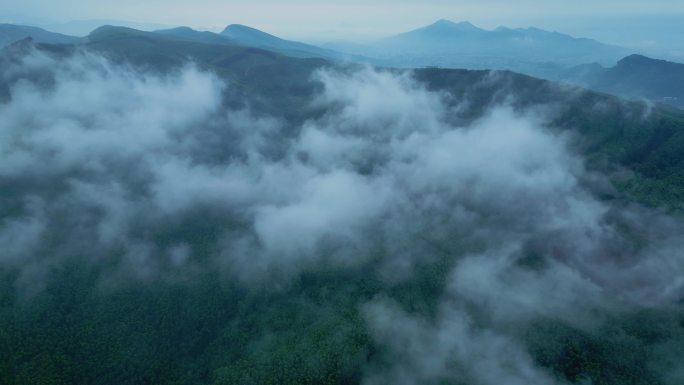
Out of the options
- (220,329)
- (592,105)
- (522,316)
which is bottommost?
(220,329)

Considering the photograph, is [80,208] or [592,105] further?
[592,105]

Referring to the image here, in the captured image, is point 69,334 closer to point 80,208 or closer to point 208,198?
point 80,208

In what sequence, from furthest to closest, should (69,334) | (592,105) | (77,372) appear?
(592,105), (69,334), (77,372)

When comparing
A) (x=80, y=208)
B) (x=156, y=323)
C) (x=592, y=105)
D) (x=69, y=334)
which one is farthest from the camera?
(x=592, y=105)

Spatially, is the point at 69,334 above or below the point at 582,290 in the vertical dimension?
below

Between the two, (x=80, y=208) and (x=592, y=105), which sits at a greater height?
(x=592, y=105)

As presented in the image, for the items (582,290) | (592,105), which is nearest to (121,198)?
(582,290)

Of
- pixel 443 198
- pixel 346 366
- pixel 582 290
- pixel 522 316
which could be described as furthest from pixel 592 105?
pixel 346 366

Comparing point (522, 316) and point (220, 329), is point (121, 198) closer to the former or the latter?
point (220, 329)

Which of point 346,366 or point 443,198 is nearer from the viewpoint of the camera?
point 346,366
